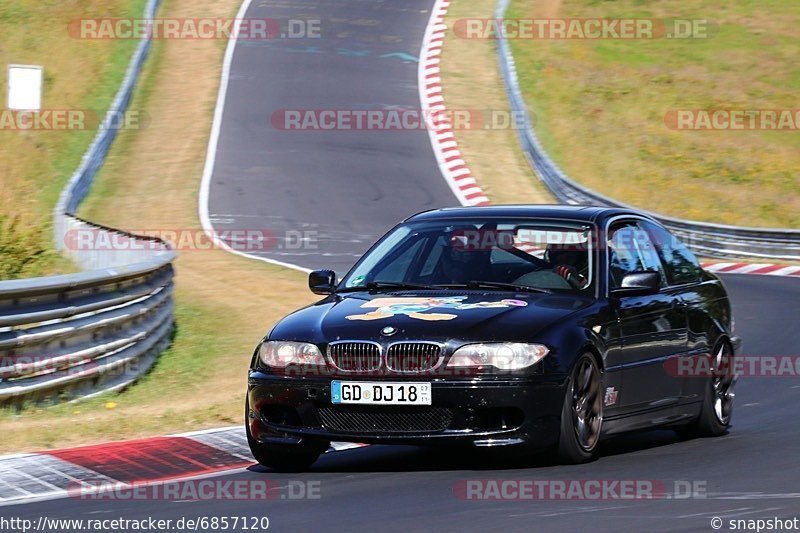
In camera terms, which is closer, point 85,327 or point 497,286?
point 497,286

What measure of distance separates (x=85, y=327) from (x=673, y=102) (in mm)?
27682

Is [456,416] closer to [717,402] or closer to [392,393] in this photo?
[392,393]

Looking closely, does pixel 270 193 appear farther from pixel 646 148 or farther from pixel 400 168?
pixel 646 148

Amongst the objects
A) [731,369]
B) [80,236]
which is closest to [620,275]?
[731,369]

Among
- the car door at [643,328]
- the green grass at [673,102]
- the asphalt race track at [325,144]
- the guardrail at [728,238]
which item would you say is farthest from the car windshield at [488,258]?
the green grass at [673,102]

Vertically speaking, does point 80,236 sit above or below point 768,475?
below

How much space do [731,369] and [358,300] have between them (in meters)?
2.94

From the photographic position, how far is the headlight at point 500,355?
771cm

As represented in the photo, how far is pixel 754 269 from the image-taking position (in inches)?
971

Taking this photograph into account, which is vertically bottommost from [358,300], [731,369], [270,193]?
[270,193]

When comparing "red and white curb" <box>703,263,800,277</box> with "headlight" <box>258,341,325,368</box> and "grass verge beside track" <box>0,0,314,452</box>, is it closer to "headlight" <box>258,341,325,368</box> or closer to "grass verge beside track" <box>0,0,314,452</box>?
"grass verge beside track" <box>0,0,314,452</box>

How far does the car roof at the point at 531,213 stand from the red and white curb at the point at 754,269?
15416 millimetres

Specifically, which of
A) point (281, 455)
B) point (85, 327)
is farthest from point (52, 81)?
point (281, 455)

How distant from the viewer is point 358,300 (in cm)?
853
